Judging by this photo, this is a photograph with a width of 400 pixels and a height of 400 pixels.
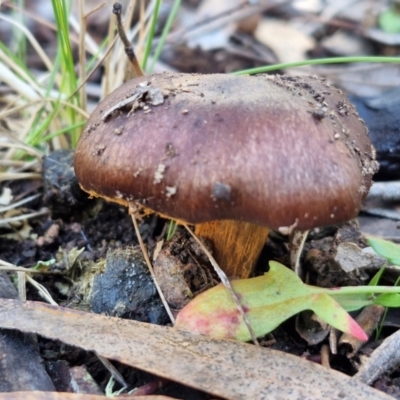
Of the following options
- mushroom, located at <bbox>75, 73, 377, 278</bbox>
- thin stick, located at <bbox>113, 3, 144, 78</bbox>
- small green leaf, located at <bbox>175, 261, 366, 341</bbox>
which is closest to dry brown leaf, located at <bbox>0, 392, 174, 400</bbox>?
small green leaf, located at <bbox>175, 261, 366, 341</bbox>

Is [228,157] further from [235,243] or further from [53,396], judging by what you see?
[53,396]

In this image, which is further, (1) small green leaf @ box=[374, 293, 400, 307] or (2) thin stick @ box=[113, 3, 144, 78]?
(2) thin stick @ box=[113, 3, 144, 78]

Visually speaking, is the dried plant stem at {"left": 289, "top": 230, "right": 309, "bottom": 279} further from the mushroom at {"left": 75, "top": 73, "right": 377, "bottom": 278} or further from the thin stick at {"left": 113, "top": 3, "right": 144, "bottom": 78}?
the thin stick at {"left": 113, "top": 3, "right": 144, "bottom": 78}

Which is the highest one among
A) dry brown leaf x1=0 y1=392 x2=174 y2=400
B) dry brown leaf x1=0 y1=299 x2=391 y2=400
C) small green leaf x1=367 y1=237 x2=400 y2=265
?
small green leaf x1=367 y1=237 x2=400 y2=265

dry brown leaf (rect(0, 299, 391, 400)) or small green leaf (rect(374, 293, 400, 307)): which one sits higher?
small green leaf (rect(374, 293, 400, 307))

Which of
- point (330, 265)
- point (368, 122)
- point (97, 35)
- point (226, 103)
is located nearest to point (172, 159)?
point (226, 103)

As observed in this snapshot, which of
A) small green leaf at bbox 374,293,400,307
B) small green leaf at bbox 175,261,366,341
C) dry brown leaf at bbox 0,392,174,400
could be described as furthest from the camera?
small green leaf at bbox 374,293,400,307

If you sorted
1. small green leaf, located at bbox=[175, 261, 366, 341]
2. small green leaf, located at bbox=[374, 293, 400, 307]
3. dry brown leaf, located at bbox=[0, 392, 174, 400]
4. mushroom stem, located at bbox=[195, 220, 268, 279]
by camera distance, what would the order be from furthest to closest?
mushroom stem, located at bbox=[195, 220, 268, 279], small green leaf, located at bbox=[374, 293, 400, 307], small green leaf, located at bbox=[175, 261, 366, 341], dry brown leaf, located at bbox=[0, 392, 174, 400]

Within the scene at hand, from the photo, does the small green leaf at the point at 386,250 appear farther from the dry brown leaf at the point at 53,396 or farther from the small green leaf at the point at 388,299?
the dry brown leaf at the point at 53,396
